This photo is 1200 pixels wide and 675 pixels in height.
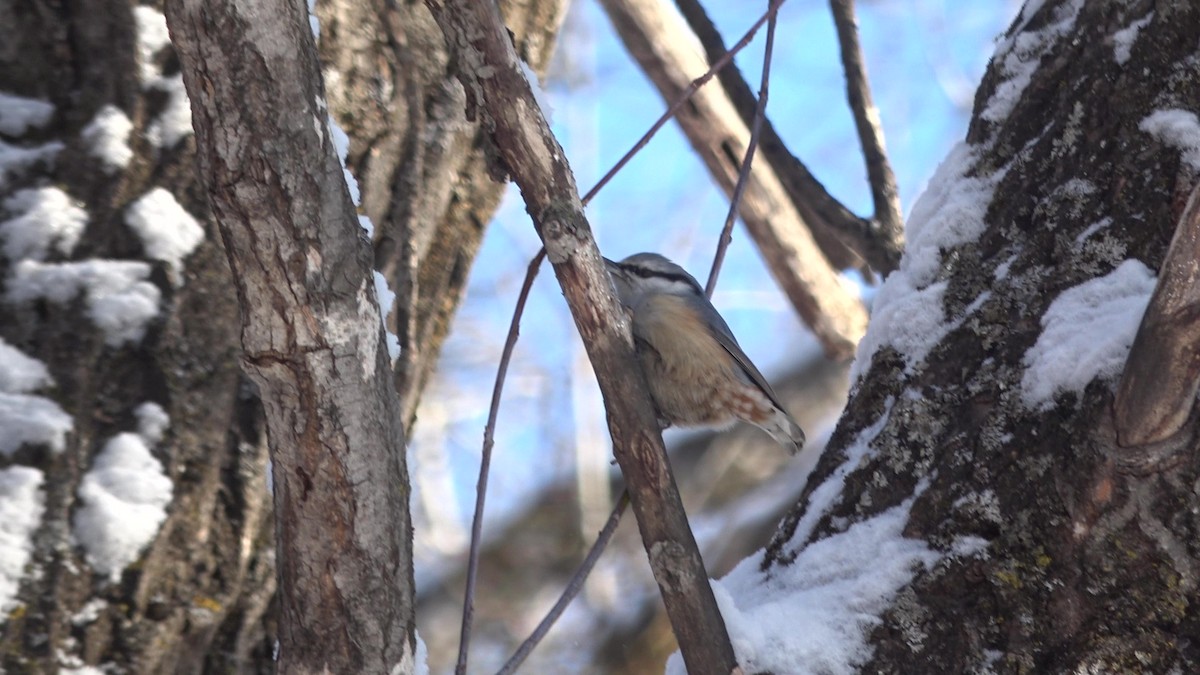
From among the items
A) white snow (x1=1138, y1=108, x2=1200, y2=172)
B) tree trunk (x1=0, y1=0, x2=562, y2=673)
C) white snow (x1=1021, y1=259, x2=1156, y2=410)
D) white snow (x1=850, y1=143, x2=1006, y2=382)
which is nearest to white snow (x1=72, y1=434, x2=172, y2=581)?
tree trunk (x1=0, y1=0, x2=562, y2=673)

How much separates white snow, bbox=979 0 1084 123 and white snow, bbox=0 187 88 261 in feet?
5.16

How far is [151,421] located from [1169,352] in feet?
5.20

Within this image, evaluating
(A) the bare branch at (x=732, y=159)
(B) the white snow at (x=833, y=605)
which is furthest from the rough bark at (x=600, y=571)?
(B) the white snow at (x=833, y=605)

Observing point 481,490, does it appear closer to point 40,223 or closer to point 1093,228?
point 1093,228

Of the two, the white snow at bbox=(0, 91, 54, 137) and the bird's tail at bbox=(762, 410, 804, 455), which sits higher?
the white snow at bbox=(0, 91, 54, 137)

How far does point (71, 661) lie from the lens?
67.9 inches

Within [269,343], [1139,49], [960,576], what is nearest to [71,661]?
[269,343]

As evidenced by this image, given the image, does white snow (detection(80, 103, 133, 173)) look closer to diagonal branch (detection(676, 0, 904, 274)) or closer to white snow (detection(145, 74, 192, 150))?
white snow (detection(145, 74, 192, 150))

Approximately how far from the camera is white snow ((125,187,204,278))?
1.97 meters

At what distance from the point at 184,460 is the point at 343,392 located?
2.68 ft

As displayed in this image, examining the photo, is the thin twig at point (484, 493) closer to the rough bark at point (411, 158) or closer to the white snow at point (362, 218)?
the white snow at point (362, 218)

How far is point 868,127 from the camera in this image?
2.88 metres

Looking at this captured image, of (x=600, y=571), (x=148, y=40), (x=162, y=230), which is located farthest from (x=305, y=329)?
(x=600, y=571)

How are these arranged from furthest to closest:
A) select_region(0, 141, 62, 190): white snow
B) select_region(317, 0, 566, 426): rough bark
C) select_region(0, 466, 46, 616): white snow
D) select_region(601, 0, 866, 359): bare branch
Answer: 1. select_region(601, 0, 866, 359): bare branch
2. select_region(317, 0, 566, 426): rough bark
3. select_region(0, 141, 62, 190): white snow
4. select_region(0, 466, 46, 616): white snow
